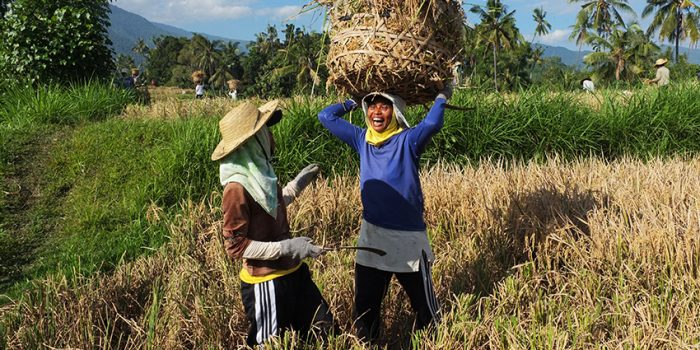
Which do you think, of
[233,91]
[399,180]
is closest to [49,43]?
[233,91]

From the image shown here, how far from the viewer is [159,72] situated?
6356 cm

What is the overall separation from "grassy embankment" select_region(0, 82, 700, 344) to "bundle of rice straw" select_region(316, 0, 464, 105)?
1.43 m

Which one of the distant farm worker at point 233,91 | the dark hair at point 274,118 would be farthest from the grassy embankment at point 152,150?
the distant farm worker at point 233,91

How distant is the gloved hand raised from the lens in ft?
7.02

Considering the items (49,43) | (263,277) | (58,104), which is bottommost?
(263,277)

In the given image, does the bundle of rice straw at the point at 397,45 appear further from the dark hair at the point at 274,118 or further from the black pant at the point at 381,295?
the black pant at the point at 381,295

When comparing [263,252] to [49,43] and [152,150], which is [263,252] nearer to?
[152,150]

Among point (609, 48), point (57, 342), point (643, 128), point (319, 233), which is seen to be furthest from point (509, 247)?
point (609, 48)

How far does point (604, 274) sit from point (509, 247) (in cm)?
71

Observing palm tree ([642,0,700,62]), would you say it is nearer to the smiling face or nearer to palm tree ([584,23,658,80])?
palm tree ([584,23,658,80])

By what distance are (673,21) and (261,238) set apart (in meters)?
40.5

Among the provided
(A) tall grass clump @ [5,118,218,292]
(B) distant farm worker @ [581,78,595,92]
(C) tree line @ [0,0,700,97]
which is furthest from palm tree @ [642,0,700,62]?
(A) tall grass clump @ [5,118,218,292]

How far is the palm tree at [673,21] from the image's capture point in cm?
3297

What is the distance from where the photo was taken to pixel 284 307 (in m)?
2.30
